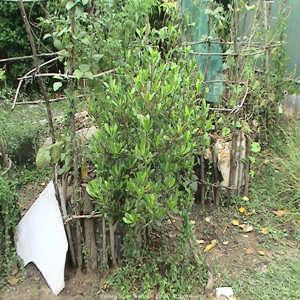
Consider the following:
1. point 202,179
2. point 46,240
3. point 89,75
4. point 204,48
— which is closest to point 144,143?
point 89,75

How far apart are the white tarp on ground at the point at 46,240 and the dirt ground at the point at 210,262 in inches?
3.5

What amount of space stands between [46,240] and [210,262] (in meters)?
1.23

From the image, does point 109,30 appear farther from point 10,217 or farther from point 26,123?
point 26,123

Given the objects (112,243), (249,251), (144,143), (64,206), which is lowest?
(249,251)

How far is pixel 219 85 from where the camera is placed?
358 cm

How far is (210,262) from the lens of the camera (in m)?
2.60

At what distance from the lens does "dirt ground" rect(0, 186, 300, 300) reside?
7.57 feet

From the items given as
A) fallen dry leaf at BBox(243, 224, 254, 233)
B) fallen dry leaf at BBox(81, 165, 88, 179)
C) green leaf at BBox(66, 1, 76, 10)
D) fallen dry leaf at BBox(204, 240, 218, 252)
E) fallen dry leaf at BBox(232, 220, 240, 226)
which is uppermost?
green leaf at BBox(66, 1, 76, 10)

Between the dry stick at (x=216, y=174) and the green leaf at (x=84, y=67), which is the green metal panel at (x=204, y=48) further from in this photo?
the green leaf at (x=84, y=67)

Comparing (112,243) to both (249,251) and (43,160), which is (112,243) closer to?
(43,160)

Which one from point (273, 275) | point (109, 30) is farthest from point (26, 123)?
point (273, 275)

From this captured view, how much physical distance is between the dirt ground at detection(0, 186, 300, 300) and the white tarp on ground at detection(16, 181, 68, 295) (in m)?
0.09

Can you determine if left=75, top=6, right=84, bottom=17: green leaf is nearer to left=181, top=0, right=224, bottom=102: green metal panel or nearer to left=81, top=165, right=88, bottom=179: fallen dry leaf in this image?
left=81, top=165, right=88, bottom=179: fallen dry leaf

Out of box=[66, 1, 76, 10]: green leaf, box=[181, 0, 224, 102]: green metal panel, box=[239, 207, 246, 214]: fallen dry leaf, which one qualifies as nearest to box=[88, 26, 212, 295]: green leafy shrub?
box=[66, 1, 76, 10]: green leaf
